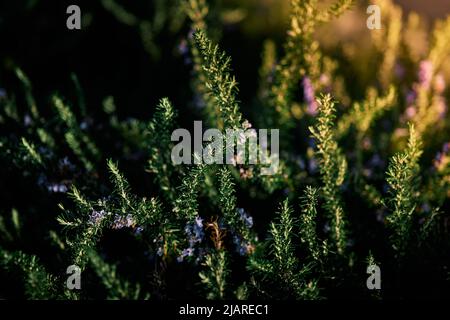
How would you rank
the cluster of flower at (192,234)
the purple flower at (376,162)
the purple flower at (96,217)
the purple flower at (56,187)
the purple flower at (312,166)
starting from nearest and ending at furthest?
the purple flower at (96,217), the cluster of flower at (192,234), the purple flower at (56,187), the purple flower at (312,166), the purple flower at (376,162)

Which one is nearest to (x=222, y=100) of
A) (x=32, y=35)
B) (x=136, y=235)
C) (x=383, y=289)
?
(x=136, y=235)

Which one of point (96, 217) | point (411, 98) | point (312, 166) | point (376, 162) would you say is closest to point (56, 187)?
point (96, 217)

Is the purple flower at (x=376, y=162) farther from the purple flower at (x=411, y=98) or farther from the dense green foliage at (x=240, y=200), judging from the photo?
the purple flower at (x=411, y=98)

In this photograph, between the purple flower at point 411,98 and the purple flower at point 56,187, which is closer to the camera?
the purple flower at point 56,187

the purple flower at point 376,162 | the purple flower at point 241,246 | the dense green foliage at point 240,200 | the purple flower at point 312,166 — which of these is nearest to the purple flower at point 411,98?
the dense green foliage at point 240,200

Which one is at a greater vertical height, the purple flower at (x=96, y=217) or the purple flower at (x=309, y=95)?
the purple flower at (x=309, y=95)

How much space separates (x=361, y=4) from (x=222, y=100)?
6.29ft

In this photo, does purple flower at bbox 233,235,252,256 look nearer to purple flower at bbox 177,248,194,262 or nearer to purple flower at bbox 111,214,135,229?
purple flower at bbox 177,248,194,262

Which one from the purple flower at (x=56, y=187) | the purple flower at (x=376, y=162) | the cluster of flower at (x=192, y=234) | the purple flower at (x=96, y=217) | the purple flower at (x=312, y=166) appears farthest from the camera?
the purple flower at (x=376, y=162)

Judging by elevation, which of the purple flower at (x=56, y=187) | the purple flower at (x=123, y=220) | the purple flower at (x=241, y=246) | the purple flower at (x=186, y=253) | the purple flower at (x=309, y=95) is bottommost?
the purple flower at (x=186, y=253)

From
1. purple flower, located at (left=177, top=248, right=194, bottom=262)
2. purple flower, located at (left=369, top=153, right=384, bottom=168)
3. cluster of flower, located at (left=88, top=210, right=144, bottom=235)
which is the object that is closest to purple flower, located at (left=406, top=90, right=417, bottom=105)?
purple flower, located at (left=369, top=153, right=384, bottom=168)

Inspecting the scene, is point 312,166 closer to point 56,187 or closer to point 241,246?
point 241,246
